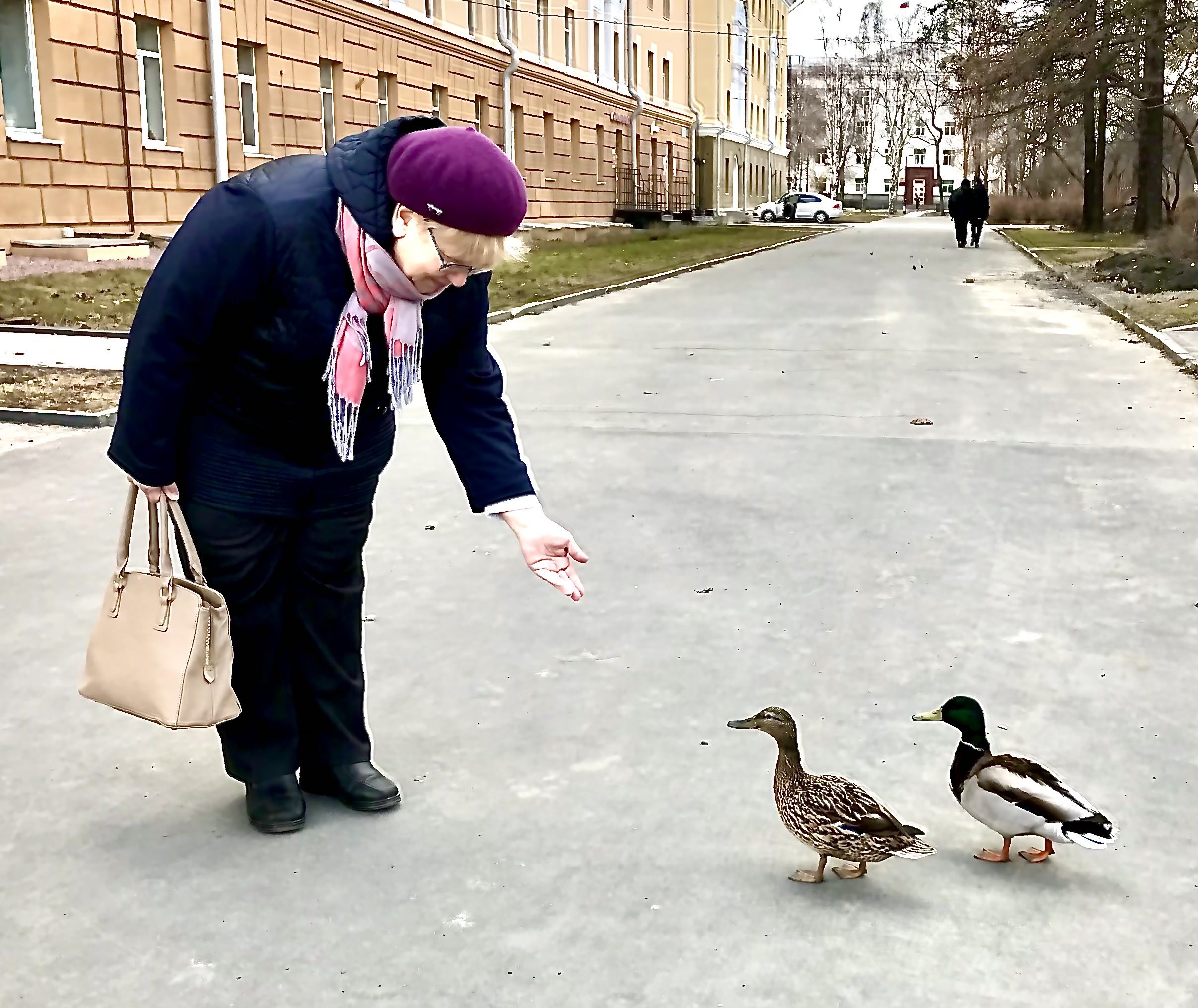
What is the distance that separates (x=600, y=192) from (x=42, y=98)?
2718cm

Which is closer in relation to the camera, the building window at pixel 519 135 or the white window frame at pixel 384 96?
the white window frame at pixel 384 96

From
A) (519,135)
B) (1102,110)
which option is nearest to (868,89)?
(1102,110)

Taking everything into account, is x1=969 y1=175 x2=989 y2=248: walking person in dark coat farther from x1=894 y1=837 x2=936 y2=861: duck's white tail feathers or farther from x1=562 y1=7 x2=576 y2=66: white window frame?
x1=894 y1=837 x2=936 y2=861: duck's white tail feathers

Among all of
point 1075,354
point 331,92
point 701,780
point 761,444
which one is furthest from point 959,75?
point 701,780

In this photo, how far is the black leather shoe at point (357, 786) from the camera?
12.0 feet

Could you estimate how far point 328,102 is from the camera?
2814 cm

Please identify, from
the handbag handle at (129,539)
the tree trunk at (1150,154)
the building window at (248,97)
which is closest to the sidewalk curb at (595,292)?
the building window at (248,97)

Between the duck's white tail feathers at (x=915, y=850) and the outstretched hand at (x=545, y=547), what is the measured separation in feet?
3.23

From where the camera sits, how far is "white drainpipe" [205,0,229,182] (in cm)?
2303

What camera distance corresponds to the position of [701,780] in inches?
153

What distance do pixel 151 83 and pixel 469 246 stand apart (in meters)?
21.5

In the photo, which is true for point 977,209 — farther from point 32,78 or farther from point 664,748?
point 664,748

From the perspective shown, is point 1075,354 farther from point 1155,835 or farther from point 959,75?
point 959,75

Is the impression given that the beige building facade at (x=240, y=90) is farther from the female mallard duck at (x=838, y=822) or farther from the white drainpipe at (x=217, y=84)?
the female mallard duck at (x=838, y=822)
